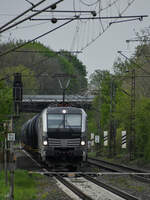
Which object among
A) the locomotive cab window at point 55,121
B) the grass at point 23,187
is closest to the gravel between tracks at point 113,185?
the grass at point 23,187

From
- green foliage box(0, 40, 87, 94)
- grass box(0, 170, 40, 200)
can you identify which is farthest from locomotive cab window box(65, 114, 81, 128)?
green foliage box(0, 40, 87, 94)

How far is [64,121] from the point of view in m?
29.7

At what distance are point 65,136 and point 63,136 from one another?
3.6 inches

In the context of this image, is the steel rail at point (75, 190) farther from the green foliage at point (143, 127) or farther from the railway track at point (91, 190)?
the green foliage at point (143, 127)

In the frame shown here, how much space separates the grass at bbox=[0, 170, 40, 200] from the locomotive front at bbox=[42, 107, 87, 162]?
1818 millimetres

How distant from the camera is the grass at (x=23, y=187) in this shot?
18.0 meters

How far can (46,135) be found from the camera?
28.8 meters

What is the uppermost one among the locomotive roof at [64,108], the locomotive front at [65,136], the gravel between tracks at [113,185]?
Answer: the locomotive roof at [64,108]

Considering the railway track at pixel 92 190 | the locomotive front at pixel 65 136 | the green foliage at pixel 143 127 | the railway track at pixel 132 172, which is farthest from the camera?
the green foliage at pixel 143 127

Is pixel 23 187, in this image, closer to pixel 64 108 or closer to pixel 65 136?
pixel 65 136

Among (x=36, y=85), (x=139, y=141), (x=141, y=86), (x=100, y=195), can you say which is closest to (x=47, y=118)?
(x=100, y=195)

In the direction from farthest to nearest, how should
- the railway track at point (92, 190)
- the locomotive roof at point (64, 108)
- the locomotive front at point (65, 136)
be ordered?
the locomotive roof at point (64, 108), the locomotive front at point (65, 136), the railway track at point (92, 190)

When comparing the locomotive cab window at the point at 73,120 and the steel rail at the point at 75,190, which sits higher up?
the locomotive cab window at the point at 73,120

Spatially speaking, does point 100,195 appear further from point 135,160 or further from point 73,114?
point 135,160
